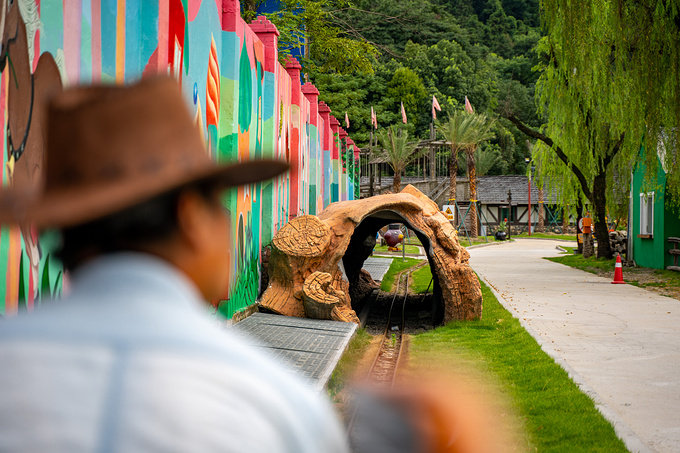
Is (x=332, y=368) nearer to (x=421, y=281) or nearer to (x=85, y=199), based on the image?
(x=85, y=199)

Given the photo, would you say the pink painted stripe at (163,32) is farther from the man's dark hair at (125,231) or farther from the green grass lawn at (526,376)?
the man's dark hair at (125,231)

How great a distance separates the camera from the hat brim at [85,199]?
3.09ft

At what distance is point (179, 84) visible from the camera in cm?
167

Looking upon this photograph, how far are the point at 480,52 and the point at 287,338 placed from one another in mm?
73782

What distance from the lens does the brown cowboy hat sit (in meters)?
0.95

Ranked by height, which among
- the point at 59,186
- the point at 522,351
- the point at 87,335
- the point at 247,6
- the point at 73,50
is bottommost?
the point at 522,351

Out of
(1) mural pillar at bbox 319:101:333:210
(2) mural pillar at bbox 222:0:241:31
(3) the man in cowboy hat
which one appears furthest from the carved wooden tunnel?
(1) mural pillar at bbox 319:101:333:210

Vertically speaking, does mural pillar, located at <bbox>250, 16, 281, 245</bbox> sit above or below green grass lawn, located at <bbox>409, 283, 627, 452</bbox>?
above

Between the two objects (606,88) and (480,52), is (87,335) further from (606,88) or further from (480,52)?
(480,52)

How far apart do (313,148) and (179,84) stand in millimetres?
16505

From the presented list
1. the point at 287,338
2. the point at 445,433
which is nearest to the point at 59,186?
the point at 445,433

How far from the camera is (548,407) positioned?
18.4ft

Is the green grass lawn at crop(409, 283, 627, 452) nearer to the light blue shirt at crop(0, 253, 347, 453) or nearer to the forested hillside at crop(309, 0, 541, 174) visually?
the light blue shirt at crop(0, 253, 347, 453)

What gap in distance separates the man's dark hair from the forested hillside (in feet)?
143
